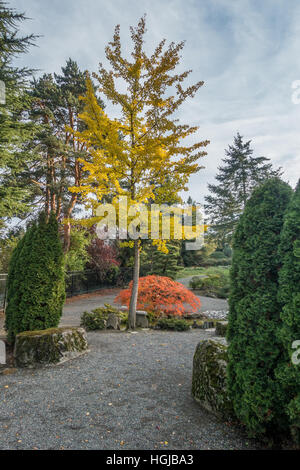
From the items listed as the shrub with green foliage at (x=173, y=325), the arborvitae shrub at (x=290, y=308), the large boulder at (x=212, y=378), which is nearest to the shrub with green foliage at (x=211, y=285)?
the shrub with green foliage at (x=173, y=325)

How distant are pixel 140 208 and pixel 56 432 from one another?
14.0ft

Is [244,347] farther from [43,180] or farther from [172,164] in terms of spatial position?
[43,180]

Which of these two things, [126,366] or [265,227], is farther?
[126,366]

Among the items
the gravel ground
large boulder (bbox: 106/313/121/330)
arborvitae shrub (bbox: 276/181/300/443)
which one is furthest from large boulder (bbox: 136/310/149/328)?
arborvitae shrub (bbox: 276/181/300/443)

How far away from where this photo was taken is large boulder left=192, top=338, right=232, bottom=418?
2176 millimetres

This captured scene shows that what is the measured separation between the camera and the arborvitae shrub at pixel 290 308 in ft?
5.39

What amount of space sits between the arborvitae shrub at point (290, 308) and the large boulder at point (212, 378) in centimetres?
58

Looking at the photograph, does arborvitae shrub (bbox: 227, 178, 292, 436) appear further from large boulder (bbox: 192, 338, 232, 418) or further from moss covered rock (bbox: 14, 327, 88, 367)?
moss covered rock (bbox: 14, 327, 88, 367)

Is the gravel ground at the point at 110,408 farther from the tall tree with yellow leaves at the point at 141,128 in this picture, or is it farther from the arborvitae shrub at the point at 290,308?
the tall tree with yellow leaves at the point at 141,128

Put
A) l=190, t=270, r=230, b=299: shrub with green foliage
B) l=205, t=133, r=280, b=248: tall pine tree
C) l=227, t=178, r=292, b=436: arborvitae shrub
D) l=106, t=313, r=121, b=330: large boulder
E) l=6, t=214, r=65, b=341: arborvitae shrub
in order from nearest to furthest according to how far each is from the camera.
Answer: l=227, t=178, r=292, b=436: arborvitae shrub → l=6, t=214, r=65, b=341: arborvitae shrub → l=106, t=313, r=121, b=330: large boulder → l=190, t=270, r=230, b=299: shrub with green foliage → l=205, t=133, r=280, b=248: tall pine tree

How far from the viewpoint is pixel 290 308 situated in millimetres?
1695

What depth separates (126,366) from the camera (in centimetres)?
340

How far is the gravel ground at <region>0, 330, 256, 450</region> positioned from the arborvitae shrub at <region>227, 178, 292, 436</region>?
0.33m
